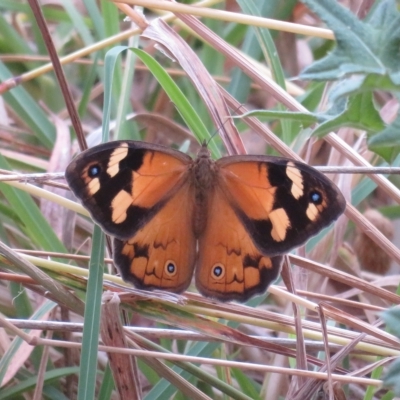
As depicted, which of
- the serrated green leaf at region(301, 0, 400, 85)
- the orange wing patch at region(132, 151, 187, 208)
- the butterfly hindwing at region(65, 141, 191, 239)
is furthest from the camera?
the orange wing patch at region(132, 151, 187, 208)

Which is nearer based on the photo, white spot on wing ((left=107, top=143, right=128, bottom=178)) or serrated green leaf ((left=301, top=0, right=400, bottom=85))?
serrated green leaf ((left=301, top=0, right=400, bottom=85))

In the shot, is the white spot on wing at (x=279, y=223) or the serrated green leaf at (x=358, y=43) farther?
the white spot on wing at (x=279, y=223)

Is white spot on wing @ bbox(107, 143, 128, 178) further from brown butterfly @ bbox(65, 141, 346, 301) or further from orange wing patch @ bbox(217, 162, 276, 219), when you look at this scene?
orange wing patch @ bbox(217, 162, 276, 219)

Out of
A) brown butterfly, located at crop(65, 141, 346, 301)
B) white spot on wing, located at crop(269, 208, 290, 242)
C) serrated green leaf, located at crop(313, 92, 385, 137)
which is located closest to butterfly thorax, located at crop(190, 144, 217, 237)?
brown butterfly, located at crop(65, 141, 346, 301)

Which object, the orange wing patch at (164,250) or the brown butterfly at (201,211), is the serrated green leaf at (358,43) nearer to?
the brown butterfly at (201,211)

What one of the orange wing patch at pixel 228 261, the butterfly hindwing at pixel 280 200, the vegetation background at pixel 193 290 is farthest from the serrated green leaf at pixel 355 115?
the orange wing patch at pixel 228 261

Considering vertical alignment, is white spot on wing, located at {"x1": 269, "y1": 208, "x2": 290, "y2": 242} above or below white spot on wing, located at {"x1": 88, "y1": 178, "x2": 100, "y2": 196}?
below
